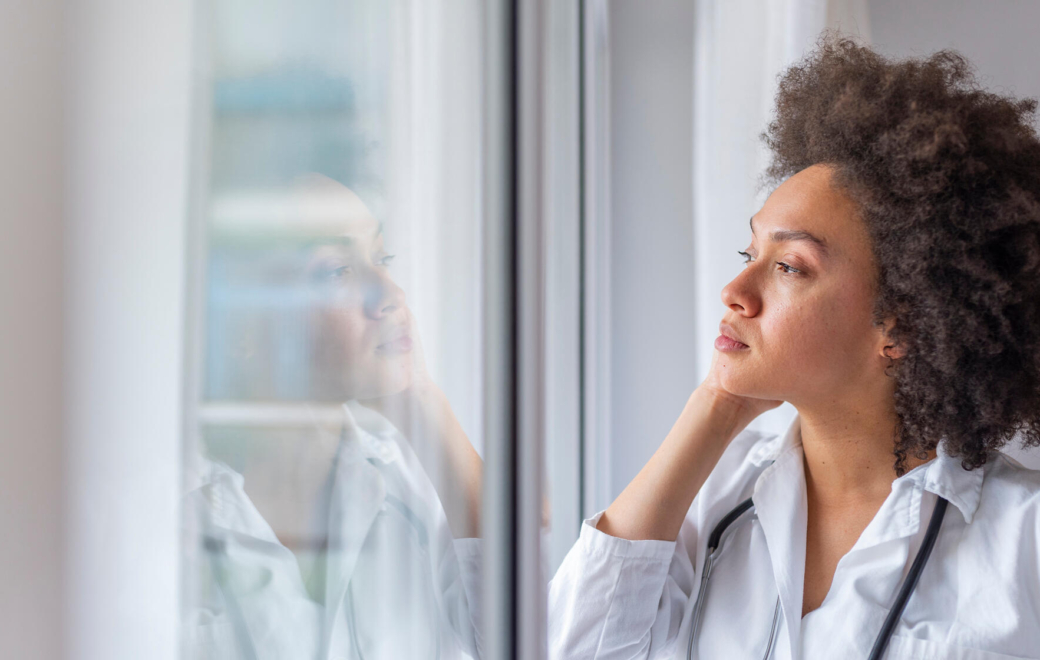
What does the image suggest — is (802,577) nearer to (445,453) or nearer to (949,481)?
(949,481)

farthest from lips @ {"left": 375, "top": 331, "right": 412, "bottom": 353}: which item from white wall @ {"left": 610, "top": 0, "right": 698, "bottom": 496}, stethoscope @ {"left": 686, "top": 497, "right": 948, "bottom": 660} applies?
white wall @ {"left": 610, "top": 0, "right": 698, "bottom": 496}

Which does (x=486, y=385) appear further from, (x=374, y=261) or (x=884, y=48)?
(x=884, y=48)

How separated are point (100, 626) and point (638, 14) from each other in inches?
62.1

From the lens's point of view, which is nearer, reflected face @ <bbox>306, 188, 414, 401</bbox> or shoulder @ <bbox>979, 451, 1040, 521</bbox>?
reflected face @ <bbox>306, 188, 414, 401</bbox>

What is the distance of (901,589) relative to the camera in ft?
2.43

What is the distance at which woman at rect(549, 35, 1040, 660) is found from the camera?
0.75 metres

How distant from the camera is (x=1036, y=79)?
1.18 meters

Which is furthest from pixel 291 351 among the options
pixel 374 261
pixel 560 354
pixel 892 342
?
pixel 560 354

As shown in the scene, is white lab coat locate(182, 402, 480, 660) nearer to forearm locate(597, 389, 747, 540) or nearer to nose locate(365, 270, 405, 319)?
nose locate(365, 270, 405, 319)

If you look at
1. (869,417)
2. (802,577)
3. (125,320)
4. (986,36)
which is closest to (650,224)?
(986,36)

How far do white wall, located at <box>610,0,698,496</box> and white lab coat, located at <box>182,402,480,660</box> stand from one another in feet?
3.55

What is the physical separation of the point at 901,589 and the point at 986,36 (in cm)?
103

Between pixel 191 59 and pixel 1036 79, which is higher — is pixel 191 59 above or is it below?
below

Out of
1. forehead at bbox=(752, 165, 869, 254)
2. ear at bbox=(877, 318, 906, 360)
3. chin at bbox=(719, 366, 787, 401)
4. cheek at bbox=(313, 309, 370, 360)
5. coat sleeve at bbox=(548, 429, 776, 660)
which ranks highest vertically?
forehead at bbox=(752, 165, 869, 254)
